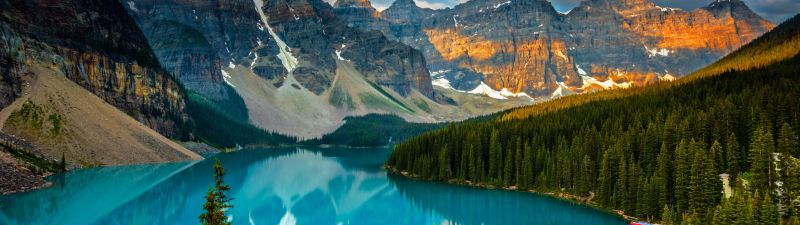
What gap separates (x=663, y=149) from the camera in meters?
73.1

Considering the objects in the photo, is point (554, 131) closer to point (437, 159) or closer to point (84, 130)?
point (437, 159)

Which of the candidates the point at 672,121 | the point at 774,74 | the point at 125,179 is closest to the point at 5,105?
the point at 125,179

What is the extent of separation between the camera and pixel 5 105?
11156 cm

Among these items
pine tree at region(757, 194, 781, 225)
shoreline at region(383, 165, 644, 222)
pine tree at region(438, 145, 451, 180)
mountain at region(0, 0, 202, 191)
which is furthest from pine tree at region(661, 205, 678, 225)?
mountain at region(0, 0, 202, 191)

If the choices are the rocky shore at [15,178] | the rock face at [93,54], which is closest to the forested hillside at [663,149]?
the rocky shore at [15,178]

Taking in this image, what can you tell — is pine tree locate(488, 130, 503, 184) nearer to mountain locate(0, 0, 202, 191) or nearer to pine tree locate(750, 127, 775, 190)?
pine tree locate(750, 127, 775, 190)

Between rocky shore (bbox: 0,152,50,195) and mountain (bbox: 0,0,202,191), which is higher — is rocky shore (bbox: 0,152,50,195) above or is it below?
below

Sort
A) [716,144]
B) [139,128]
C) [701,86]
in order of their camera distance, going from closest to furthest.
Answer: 1. [716,144]
2. [701,86]
3. [139,128]

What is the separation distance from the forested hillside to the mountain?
171 ft

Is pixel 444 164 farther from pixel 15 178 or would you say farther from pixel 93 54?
pixel 93 54

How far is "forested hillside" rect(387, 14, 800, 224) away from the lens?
59375 millimetres

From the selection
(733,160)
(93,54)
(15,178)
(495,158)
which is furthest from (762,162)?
(93,54)

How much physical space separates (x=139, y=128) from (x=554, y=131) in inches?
3250

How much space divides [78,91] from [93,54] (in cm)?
2448
